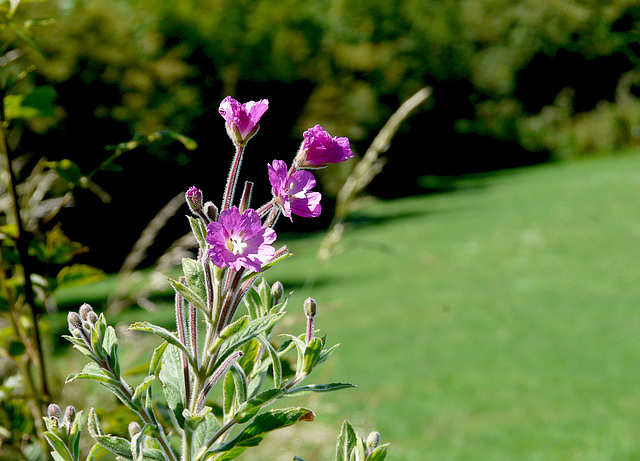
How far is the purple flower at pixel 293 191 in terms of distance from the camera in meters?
0.61

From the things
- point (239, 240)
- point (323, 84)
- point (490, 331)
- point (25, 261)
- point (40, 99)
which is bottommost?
point (490, 331)

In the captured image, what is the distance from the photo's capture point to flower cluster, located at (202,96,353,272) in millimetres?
571

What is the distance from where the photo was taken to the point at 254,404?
633 mm

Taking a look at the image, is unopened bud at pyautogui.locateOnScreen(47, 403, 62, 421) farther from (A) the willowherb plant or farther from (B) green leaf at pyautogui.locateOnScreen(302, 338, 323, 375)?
(B) green leaf at pyautogui.locateOnScreen(302, 338, 323, 375)

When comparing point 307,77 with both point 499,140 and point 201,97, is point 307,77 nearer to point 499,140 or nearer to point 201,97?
point 201,97

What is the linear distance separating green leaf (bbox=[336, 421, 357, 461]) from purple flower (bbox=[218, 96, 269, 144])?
0.28 metres

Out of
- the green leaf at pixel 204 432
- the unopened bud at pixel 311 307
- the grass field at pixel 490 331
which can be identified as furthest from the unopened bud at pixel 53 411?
the grass field at pixel 490 331

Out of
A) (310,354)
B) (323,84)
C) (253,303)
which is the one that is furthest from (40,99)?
(323,84)

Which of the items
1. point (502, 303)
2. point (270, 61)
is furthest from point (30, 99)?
point (270, 61)

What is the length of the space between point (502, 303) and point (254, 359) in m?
9.53

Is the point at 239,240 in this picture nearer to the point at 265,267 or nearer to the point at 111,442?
the point at 265,267

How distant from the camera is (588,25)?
30.4m

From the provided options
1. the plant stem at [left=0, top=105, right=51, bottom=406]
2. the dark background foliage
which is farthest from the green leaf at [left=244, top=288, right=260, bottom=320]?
the dark background foliage

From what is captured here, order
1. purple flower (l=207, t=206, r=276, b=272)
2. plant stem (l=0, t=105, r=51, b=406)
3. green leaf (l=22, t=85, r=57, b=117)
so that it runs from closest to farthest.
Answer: purple flower (l=207, t=206, r=276, b=272) → plant stem (l=0, t=105, r=51, b=406) → green leaf (l=22, t=85, r=57, b=117)
